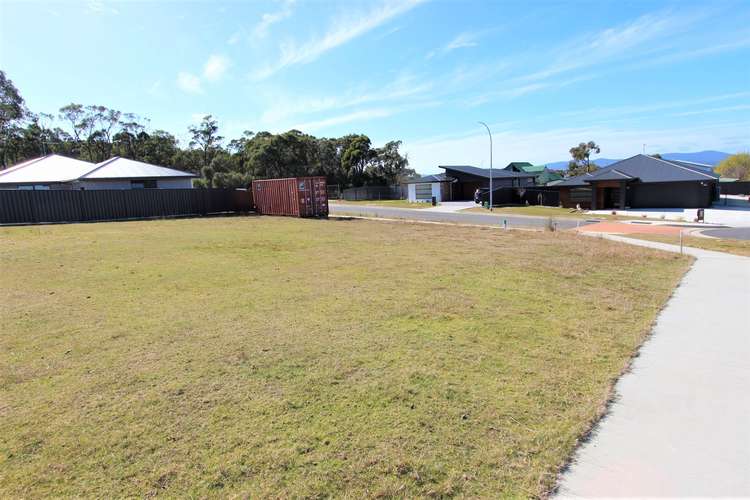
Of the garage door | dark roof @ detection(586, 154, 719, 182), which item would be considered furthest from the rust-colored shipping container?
dark roof @ detection(586, 154, 719, 182)

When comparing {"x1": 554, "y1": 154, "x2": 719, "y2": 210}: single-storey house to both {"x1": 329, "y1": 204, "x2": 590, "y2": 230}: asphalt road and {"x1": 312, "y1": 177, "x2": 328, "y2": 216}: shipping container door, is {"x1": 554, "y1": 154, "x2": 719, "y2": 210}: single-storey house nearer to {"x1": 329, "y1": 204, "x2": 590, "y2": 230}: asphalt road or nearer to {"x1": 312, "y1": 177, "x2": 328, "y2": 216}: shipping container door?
{"x1": 329, "y1": 204, "x2": 590, "y2": 230}: asphalt road

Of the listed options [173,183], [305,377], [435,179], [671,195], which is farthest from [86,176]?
[671,195]

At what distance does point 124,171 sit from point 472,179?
35280 mm

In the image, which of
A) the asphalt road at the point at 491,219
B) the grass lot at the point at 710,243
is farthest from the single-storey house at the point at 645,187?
the grass lot at the point at 710,243

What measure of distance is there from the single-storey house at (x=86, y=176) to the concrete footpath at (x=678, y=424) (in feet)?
111

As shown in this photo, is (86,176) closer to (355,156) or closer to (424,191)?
(424,191)

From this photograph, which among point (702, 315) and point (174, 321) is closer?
point (174, 321)

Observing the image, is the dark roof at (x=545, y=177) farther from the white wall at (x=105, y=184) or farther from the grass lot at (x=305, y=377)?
the grass lot at (x=305, y=377)

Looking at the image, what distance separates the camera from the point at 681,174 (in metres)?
33.7

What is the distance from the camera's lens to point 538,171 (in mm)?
70562

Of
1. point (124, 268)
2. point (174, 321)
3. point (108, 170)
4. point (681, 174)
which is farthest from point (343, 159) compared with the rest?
point (174, 321)

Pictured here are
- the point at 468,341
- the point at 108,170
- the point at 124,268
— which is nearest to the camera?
the point at 468,341

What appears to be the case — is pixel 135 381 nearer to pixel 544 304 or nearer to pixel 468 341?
pixel 468 341

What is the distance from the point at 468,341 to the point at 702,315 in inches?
163
